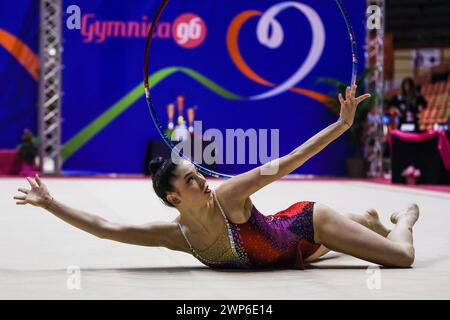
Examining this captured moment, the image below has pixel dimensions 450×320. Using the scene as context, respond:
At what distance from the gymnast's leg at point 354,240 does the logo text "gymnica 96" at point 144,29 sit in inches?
362

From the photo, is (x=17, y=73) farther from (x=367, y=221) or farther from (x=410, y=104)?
(x=367, y=221)

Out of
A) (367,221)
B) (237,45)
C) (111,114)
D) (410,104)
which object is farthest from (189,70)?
(367,221)

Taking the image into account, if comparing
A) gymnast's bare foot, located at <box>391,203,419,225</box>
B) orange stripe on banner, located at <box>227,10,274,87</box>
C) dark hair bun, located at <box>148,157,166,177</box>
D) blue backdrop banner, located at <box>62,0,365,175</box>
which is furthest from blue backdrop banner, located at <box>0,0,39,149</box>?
dark hair bun, located at <box>148,157,166,177</box>

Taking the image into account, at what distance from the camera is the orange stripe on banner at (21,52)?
12.1 metres

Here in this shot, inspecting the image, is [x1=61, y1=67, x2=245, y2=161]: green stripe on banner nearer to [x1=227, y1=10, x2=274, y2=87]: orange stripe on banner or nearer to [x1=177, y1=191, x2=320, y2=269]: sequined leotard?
[x1=227, y1=10, x2=274, y2=87]: orange stripe on banner

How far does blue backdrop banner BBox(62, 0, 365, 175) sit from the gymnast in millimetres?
8259

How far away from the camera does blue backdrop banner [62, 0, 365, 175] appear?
37.2ft

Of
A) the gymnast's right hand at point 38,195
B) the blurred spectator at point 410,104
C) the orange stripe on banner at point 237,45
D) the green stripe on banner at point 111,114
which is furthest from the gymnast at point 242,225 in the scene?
the green stripe on banner at point 111,114

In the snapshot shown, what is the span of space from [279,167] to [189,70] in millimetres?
9235

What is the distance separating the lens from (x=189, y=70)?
11.8 metres

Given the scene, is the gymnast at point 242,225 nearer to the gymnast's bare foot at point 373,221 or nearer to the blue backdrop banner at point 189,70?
the gymnast's bare foot at point 373,221

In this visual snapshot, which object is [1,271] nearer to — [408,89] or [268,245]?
[268,245]
